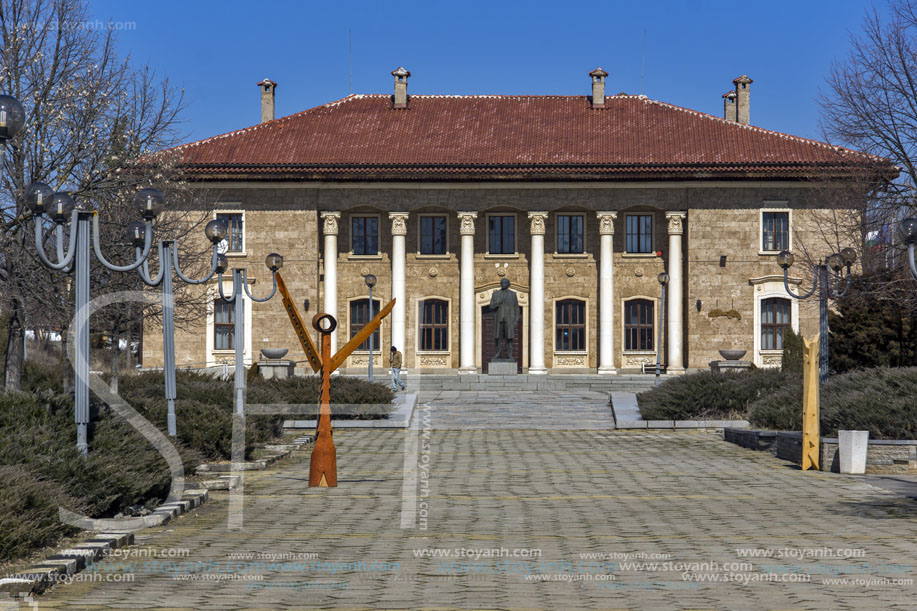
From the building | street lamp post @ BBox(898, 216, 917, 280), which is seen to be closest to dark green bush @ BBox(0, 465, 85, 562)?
street lamp post @ BBox(898, 216, 917, 280)

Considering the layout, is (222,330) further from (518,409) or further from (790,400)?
(790,400)

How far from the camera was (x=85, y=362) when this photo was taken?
11492 millimetres

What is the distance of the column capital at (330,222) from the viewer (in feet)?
146

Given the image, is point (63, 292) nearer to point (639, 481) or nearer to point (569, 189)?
point (639, 481)

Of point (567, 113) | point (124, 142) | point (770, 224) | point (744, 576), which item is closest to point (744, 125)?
point (770, 224)

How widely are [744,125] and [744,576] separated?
40.8 metres

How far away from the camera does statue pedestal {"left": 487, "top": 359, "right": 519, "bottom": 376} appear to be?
38.6 m

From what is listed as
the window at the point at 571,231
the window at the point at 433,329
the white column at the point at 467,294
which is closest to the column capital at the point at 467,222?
the white column at the point at 467,294

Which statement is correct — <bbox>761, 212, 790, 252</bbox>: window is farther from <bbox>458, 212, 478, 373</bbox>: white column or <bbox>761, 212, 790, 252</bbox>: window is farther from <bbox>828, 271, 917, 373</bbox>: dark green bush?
A: <bbox>828, 271, 917, 373</bbox>: dark green bush

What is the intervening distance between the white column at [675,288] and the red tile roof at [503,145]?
202cm

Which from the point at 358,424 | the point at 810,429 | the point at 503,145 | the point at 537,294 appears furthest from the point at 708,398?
the point at 503,145

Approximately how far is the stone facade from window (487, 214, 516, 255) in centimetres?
26

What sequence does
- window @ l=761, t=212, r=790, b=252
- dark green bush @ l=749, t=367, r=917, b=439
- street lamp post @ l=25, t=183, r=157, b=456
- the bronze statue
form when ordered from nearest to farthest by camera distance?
street lamp post @ l=25, t=183, r=157, b=456 < dark green bush @ l=749, t=367, r=917, b=439 < the bronze statue < window @ l=761, t=212, r=790, b=252

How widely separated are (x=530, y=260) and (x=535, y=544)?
3707 centimetres
